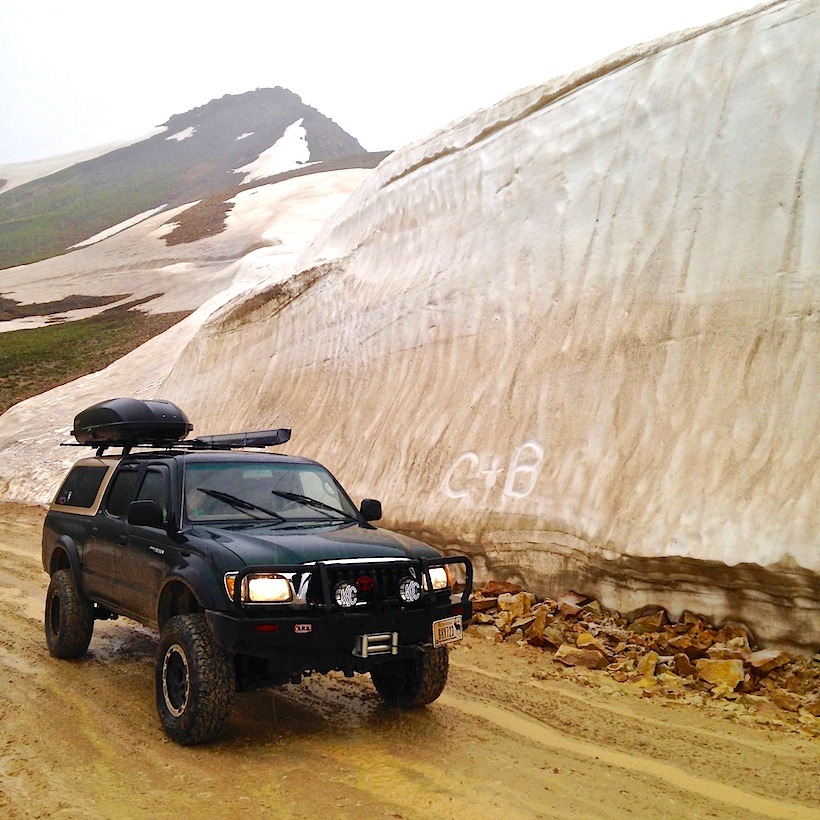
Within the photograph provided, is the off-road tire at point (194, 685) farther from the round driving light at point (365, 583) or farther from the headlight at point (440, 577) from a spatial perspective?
the headlight at point (440, 577)

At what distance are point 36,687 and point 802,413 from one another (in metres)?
6.54

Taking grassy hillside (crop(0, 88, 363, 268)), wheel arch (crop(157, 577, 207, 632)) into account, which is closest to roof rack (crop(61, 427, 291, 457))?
wheel arch (crop(157, 577, 207, 632))

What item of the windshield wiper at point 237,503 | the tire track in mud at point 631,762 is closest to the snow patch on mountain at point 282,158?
the windshield wiper at point 237,503

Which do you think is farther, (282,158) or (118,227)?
(282,158)

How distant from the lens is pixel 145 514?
556 cm

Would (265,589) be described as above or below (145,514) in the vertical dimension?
below

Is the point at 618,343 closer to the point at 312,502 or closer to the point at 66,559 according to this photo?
the point at 312,502

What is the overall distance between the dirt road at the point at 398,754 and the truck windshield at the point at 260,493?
1296mm

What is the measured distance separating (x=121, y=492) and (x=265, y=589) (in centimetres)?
244

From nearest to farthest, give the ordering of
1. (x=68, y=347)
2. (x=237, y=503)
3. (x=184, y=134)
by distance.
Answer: (x=237, y=503) < (x=68, y=347) < (x=184, y=134)

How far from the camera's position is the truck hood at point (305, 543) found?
199 inches

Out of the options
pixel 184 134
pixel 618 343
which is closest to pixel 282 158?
pixel 184 134

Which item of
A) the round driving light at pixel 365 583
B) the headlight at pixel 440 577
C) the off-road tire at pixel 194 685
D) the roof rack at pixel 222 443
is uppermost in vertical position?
the roof rack at pixel 222 443

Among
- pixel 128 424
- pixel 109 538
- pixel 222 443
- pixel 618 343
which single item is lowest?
pixel 109 538
